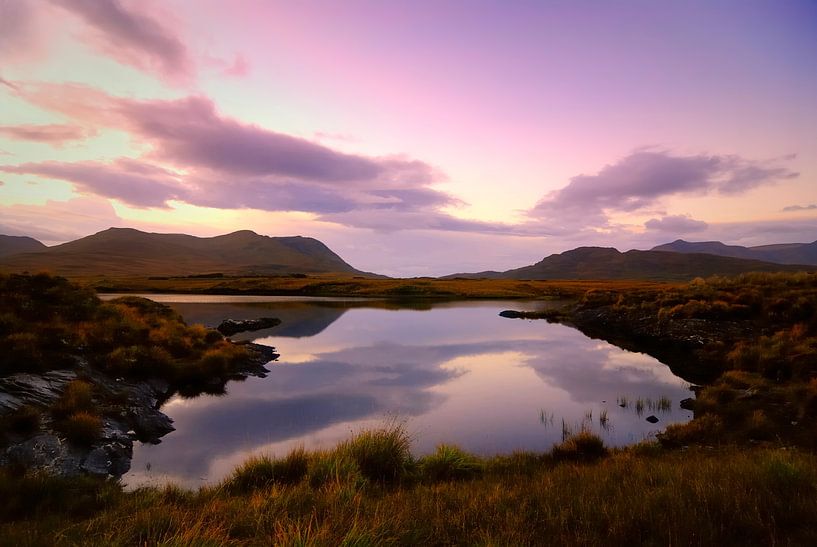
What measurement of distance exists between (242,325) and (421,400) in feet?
98.9

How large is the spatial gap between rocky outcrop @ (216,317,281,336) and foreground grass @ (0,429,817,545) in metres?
33.7

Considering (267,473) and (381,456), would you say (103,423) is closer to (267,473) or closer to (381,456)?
(267,473)

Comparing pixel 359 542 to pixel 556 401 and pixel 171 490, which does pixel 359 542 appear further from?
pixel 556 401

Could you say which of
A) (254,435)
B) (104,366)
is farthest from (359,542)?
(104,366)

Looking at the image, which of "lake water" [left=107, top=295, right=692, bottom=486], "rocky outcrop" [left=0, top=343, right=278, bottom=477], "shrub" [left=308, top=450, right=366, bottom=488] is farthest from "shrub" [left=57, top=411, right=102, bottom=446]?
"shrub" [left=308, top=450, right=366, bottom=488]

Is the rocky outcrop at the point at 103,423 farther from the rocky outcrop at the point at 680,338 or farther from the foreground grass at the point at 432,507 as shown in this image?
the rocky outcrop at the point at 680,338

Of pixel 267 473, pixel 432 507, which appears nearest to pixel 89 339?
pixel 267 473

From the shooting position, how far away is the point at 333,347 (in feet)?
116

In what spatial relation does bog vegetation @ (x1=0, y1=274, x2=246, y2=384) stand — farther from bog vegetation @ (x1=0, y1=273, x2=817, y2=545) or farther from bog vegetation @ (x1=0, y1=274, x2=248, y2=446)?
bog vegetation @ (x1=0, y1=273, x2=817, y2=545)

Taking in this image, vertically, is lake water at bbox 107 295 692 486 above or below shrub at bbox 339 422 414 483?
below

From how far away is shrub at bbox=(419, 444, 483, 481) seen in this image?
10312 millimetres

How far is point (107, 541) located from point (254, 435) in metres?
10.9

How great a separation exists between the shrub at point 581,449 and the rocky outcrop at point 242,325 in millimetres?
34697

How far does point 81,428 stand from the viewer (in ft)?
41.3
